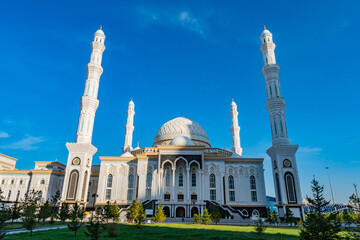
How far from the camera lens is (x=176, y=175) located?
35.5m

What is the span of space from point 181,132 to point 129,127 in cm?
1223

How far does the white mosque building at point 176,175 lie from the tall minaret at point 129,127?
7895 mm

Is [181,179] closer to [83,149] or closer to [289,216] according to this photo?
[289,216]

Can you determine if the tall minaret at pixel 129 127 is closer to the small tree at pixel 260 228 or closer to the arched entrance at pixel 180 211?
the arched entrance at pixel 180 211

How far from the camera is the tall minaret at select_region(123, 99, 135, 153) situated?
157ft

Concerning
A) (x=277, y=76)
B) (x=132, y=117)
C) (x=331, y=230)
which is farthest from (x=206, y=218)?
(x=132, y=117)

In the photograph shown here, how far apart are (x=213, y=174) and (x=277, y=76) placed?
1876cm

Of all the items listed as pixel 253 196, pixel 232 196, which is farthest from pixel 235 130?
pixel 232 196

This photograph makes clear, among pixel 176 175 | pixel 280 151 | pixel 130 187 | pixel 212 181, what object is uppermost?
pixel 280 151

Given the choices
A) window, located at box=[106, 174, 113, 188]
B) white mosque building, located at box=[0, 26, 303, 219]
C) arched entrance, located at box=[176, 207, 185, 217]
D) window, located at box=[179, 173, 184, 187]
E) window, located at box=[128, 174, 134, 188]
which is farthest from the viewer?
window, located at box=[106, 174, 113, 188]

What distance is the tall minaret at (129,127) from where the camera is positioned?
48.0 metres

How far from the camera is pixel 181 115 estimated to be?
4962cm

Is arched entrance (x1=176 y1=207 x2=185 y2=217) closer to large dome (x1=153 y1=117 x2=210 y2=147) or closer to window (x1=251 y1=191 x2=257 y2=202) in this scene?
window (x1=251 y1=191 x2=257 y2=202)

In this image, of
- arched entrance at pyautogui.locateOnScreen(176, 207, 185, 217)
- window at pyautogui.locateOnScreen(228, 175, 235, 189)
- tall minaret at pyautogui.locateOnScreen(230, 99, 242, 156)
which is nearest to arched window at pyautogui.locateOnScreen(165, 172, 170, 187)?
arched entrance at pyautogui.locateOnScreen(176, 207, 185, 217)
